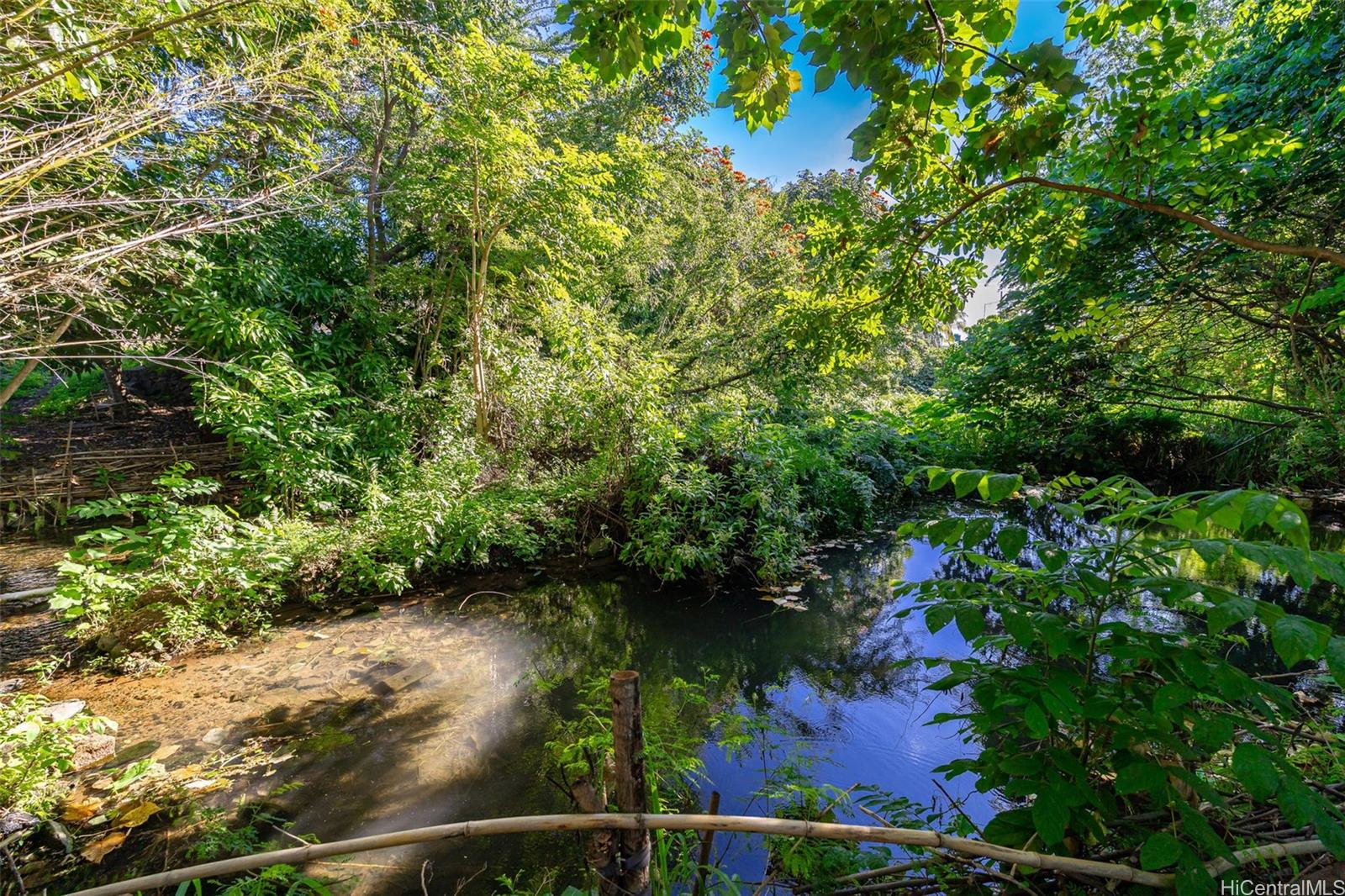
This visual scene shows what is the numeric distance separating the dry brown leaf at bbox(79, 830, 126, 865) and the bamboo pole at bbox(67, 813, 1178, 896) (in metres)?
1.61

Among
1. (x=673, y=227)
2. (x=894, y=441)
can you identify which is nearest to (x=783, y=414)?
(x=894, y=441)

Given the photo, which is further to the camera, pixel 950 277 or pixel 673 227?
pixel 673 227

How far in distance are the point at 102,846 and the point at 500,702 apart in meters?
1.85

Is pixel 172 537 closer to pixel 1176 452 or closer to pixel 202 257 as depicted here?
pixel 202 257

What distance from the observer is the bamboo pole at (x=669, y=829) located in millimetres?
1143

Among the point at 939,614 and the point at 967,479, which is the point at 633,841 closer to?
the point at 939,614

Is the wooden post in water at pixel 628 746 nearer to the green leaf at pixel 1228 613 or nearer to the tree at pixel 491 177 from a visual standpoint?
the green leaf at pixel 1228 613

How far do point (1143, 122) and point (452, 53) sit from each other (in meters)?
6.24

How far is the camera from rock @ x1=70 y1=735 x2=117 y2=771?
8.89 feet

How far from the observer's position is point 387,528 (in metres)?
4.98

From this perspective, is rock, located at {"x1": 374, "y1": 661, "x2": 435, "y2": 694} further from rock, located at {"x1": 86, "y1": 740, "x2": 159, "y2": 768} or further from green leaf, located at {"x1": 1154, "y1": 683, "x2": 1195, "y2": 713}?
green leaf, located at {"x1": 1154, "y1": 683, "x2": 1195, "y2": 713}

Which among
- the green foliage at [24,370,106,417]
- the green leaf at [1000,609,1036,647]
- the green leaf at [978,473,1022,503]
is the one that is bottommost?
the green leaf at [1000,609,1036,647]

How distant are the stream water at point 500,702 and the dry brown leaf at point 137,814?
0.20 meters

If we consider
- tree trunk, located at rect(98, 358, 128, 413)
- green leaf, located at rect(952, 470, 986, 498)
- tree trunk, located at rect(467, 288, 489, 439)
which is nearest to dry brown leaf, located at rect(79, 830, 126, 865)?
green leaf, located at rect(952, 470, 986, 498)
